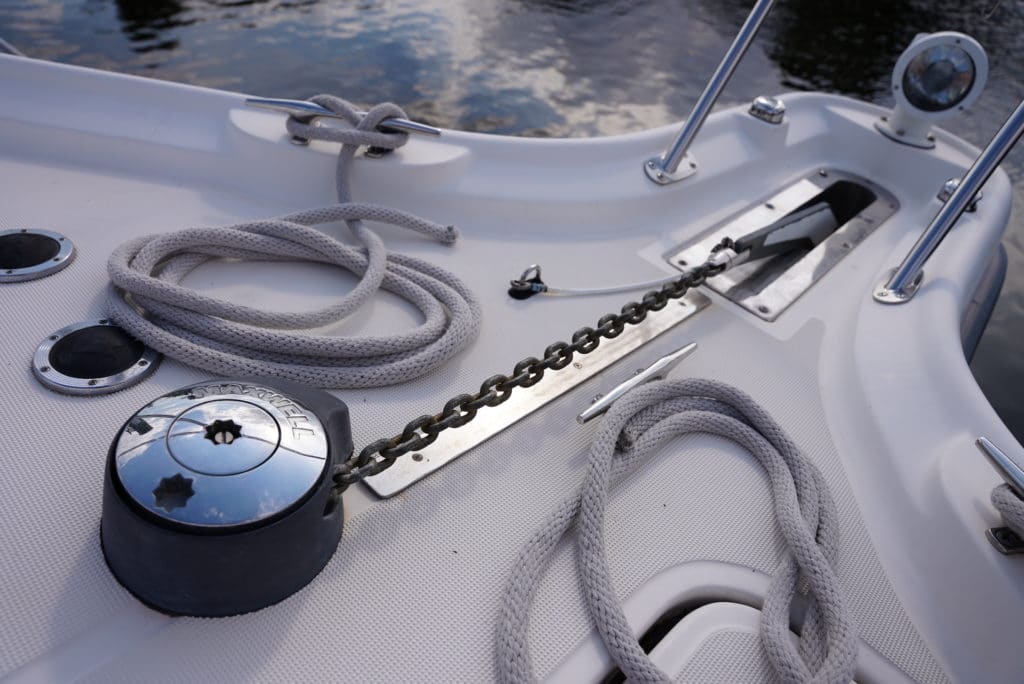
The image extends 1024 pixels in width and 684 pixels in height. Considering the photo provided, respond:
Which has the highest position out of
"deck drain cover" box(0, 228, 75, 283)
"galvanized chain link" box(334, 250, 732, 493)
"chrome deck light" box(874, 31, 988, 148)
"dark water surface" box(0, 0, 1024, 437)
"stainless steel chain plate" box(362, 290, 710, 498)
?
"chrome deck light" box(874, 31, 988, 148)

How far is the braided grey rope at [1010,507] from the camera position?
884mm

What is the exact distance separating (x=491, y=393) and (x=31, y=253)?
0.86 meters

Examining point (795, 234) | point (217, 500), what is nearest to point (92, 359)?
point (217, 500)

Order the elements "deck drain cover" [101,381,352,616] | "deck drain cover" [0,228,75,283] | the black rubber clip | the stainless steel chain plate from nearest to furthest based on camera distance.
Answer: "deck drain cover" [101,381,352,616]
the stainless steel chain plate
"deck drain cover" [0,228,75,283]
the black rubber clip

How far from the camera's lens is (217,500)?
0.67 m

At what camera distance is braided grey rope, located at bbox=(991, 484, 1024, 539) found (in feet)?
2.90

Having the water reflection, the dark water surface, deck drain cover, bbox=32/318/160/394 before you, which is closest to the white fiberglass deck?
deck drain cover, bbox=32/318/160/394

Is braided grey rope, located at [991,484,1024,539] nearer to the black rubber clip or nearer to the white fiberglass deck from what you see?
the white fiberglass deck

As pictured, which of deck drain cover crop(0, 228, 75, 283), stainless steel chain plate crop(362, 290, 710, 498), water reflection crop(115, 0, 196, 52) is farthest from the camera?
water reflection crop(115, 0, 196, 52)

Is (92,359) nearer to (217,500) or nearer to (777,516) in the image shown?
(217,500)

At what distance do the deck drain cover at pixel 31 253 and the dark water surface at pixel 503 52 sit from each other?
4.12 m

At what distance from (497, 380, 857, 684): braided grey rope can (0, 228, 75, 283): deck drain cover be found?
93cm

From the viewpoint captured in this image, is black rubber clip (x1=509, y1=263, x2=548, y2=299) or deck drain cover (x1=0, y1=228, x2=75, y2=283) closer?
deck drain cover (x1=0, y1=228, x2=75, y2=283)

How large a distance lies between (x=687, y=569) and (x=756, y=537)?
0.13 m
